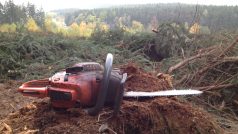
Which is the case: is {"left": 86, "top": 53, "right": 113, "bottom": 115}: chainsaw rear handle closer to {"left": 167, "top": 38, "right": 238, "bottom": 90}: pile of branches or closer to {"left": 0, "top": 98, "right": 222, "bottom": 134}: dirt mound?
{"left": 0, "top": 98, "right": 222, "bottom": 134}: dirt mound

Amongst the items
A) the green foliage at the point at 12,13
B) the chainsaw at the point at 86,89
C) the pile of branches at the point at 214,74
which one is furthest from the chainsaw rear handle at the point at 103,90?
the green foliage at the point at 12,13

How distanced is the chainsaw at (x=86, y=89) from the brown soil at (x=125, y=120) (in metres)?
0.06

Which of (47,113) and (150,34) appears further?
(150,34)

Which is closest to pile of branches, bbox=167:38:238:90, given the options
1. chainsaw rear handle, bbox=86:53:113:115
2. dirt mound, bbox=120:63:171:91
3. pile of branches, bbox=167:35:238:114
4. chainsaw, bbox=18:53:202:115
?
pile of branches, bbox=167:35:238:114

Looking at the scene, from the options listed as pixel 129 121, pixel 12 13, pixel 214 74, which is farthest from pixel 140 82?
pixel 12 13

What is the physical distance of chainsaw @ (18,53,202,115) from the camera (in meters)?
2.31

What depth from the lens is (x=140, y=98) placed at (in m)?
2.64

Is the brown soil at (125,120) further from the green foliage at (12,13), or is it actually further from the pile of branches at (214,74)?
the green foliage at (12,13)

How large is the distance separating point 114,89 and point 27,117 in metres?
0.68

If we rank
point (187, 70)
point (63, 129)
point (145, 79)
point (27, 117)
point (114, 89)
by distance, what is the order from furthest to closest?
point (187, 70), point (145, 79), point (27, 117), point (114, 89), point (63, 129)

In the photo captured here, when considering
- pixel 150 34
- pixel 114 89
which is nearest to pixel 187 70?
pixel 114 89

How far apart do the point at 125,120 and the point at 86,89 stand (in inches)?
12.9

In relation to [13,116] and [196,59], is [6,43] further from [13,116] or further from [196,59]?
[13,116]

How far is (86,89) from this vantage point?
7.84 feet
